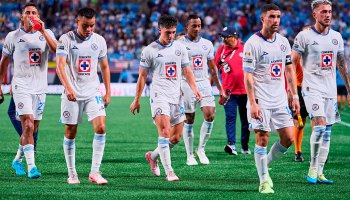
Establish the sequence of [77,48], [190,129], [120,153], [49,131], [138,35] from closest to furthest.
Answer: [77,48] < [190,129] < [120,153] < [49,131] < [138,35]

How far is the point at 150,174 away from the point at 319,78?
9.34 feet

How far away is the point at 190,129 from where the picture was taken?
45.3ft

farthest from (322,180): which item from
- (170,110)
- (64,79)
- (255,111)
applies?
(64,79)

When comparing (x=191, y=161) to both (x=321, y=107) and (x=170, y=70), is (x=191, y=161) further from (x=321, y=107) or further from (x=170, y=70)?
(x=321, y=107)

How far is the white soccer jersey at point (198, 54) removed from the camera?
13570mm

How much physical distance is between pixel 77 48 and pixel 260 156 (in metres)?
2.75

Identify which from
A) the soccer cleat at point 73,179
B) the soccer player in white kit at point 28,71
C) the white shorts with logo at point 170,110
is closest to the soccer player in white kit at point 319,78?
the white shorts with logo at point 170,110

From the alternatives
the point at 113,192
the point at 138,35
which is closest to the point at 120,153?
the point at 113,192

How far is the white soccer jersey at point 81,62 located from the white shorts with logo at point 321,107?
2.86m

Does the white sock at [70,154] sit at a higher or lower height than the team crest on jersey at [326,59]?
lower

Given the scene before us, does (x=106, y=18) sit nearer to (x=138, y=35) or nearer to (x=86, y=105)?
(x=138, y=35)

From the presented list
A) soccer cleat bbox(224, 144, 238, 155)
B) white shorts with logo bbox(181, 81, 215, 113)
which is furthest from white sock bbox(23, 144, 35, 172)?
soccer cleat bbox(224, 144, 238, 155)

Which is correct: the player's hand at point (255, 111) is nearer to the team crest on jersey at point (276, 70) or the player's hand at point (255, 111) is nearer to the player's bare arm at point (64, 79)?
the team crest on jersey at point (276, 70)

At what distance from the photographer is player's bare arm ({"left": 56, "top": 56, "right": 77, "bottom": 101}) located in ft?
34.4
